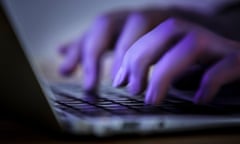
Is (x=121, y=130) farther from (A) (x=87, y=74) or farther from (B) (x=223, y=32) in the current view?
(B) (x=223, y=32)

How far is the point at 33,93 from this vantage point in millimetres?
306

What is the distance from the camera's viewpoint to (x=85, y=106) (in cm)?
34

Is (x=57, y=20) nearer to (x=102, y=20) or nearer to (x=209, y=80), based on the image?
(x=102, y=20)

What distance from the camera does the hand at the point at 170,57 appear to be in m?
0.32

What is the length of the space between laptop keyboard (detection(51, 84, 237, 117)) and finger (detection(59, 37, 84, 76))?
0.02 m

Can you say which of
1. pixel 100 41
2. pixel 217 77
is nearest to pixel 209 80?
pixel 217 77

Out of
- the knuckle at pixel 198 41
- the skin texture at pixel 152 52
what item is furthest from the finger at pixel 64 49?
the knuckle at pixel 198 41

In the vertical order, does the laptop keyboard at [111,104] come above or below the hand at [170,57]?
below

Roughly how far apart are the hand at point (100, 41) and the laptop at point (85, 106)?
20 millimetres

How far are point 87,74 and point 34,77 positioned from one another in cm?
7

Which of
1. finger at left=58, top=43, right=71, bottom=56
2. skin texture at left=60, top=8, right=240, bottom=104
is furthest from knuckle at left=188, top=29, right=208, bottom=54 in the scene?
finger at left=58, top=43, right=71, bottom=56

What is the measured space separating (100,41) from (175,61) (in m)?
0.07

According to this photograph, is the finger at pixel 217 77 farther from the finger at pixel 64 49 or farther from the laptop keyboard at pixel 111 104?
the finger at pixel 64 49

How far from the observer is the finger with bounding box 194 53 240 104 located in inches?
13.9
